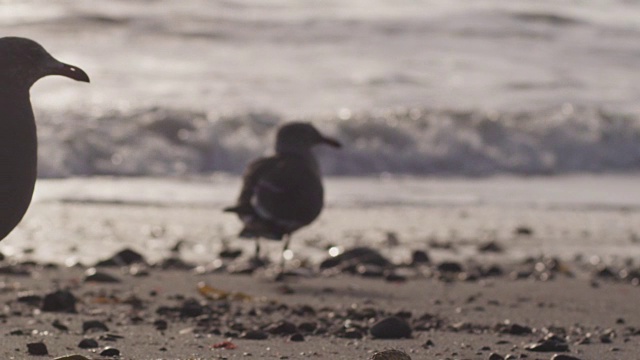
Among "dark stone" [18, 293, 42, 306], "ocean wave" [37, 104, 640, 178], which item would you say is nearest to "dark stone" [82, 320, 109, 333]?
"dark stone" [18, 293, 42, 306]

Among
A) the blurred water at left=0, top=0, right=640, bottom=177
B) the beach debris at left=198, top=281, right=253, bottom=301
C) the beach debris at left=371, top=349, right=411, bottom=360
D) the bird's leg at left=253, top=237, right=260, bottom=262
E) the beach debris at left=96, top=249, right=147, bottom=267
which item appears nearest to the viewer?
the beach debris at left=371, top=349, right=411, bottom=360

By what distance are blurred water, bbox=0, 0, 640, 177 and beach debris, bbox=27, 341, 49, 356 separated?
289 inches

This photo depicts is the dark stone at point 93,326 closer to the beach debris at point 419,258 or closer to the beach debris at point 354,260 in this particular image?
the beach debris at point 354,260

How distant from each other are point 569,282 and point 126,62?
1265cm

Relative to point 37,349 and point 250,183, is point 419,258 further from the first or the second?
point 37,349

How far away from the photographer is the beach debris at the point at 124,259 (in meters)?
6.90

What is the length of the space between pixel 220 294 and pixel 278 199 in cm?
130

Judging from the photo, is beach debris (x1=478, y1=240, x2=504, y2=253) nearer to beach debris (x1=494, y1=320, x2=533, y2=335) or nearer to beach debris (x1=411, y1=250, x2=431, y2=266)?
beach debris (x1=411, y1=250, x2=431, y2=266)

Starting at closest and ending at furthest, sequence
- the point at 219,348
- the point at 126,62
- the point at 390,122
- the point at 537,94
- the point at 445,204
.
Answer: the point at 219,348 → the point at 445,204 → the point at 390,122 → the point at 537,94 → the point at 126,62

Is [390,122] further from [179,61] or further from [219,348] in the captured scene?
[219,348]

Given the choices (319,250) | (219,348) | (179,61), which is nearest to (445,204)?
(319,250)

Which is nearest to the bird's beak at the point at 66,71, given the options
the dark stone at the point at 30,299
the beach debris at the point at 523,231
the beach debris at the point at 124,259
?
the dark stone at the point at 30,299

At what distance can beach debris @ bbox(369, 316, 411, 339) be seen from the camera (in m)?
4.53

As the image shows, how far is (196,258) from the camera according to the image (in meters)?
7.43
